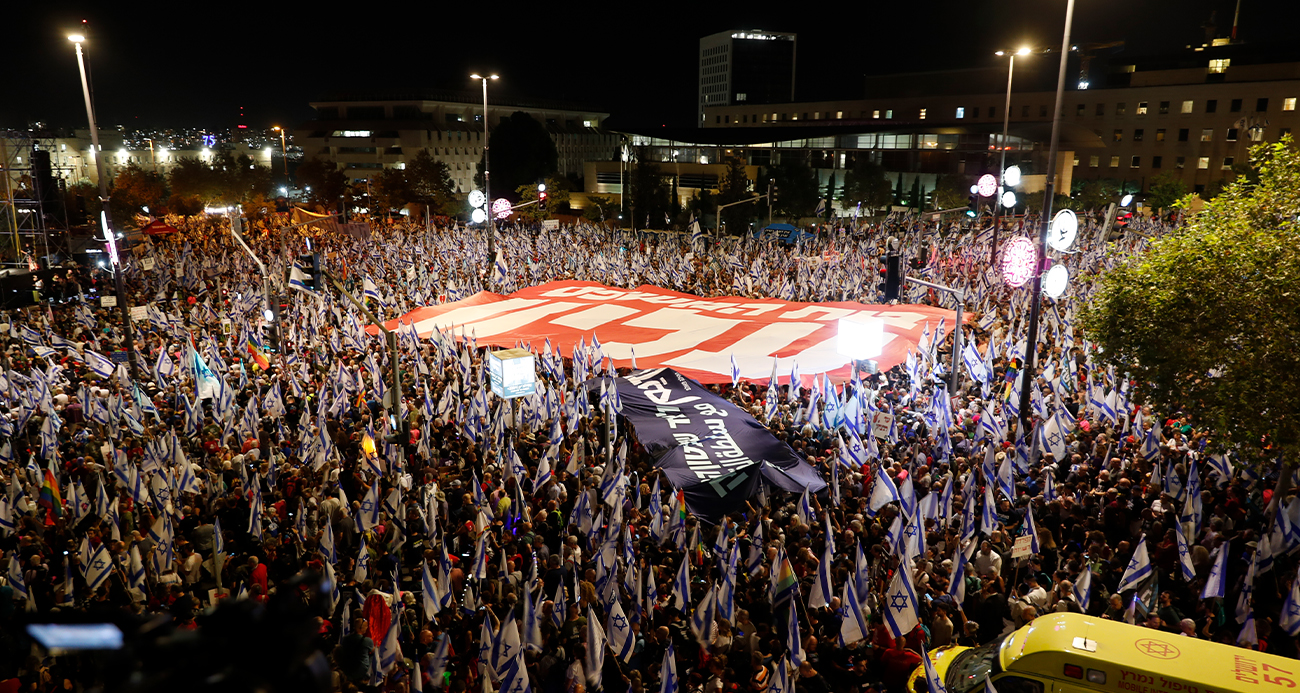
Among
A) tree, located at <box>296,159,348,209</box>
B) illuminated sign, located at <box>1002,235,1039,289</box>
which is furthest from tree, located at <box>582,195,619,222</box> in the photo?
illuminated sign, located at <box>1002,235,1039,289</box>

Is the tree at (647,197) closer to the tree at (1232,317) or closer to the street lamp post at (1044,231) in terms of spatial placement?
the street lamp post at (1044,231)

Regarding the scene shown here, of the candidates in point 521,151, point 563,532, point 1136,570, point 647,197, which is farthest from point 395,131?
point 1136,570

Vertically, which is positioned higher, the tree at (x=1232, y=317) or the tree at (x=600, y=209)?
the tree at (x=1232, y=317)

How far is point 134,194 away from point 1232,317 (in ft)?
A: 270

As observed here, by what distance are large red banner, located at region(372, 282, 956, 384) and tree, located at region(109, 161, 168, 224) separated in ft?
178

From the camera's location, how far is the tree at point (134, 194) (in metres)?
67.7

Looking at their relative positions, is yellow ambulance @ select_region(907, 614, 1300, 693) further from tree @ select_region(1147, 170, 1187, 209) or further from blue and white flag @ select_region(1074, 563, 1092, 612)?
tree @ select_region(1147, 170, 1187, 209)

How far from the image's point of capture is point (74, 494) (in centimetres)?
1104

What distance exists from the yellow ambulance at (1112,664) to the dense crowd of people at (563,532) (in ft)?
3.00

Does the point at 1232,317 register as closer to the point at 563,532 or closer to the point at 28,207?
the point at 563,532

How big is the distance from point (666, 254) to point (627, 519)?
2560cm

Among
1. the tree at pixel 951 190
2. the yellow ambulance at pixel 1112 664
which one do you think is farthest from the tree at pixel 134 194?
the yellow ambulance at pixel 1112 664

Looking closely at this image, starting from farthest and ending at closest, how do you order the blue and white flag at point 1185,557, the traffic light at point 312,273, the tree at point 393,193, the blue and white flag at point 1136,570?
the tree at point 393,193 → the traffic light at point 312,273 → the blue and white flag at point 1185,557 → the blue and white flag at point 1136,570

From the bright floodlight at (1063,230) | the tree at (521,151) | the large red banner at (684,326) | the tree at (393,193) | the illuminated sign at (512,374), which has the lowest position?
Result: the large red banner at (684,326)
